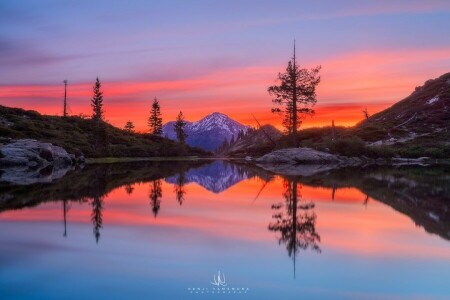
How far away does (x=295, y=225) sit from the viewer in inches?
388

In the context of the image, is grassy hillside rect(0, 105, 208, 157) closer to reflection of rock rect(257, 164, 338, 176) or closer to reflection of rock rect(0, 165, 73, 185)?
reflection of rock rect(0, 165, 73, 185)

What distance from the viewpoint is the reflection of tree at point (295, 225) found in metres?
7.89

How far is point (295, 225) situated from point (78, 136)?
9692 cm

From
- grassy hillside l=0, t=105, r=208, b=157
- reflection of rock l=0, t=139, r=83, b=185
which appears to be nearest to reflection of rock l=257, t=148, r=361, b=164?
reflection of rock l=0, t=139, r=83, b=185

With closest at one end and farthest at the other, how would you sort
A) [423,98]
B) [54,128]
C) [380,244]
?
[380,244]
[54,128]
[423,98]

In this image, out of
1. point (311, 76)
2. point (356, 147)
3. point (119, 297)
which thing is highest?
point (311, 76)

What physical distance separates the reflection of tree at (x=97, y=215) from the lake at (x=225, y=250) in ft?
0.14

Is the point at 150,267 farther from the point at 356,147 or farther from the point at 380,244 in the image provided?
the point at 356,147

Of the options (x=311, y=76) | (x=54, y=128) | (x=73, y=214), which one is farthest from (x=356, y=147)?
(x=54, y=128)

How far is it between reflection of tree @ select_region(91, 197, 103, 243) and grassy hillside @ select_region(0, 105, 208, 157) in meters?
53.0

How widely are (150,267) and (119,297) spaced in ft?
3.85

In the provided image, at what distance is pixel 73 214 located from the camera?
1156 centimetres

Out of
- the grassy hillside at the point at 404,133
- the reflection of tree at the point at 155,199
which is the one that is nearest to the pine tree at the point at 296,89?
the grassy hillside at the point at 404,133

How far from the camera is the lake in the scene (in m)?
5.54
